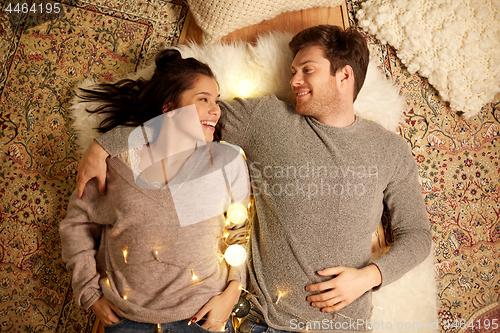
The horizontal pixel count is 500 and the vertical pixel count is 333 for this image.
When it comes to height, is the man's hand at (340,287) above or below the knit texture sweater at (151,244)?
below

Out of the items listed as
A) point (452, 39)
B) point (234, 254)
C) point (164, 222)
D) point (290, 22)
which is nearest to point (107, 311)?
point (164, 222)

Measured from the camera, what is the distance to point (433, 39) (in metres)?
1.53

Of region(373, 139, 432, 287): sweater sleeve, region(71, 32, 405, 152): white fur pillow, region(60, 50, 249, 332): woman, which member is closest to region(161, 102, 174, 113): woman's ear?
region(60, 50, 249, 332): woman

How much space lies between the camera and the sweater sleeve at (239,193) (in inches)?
52.0

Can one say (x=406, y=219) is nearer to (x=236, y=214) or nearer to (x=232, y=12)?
(x=236, y=214)

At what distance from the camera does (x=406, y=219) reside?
139cm

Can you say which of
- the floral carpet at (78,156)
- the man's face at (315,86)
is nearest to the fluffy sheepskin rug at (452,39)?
the floral carpet at (78,156)

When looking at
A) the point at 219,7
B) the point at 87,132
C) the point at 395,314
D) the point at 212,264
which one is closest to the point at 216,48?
the point at 219,7

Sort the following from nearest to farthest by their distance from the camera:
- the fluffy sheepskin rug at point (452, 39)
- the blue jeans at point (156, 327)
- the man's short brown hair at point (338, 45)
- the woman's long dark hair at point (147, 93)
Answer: the blue jeans at point (156, 327)
the woman's long dark hair at point (147, 93)
the man's short brown hair at point (338, 45)
the fluffy sheepskin rug at point (452, 39)

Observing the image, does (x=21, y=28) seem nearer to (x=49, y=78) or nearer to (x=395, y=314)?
(x=49, y=78)

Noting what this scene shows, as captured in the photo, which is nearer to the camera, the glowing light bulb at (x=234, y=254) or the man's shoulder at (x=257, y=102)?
the glowing light bulb at (x=234, y=254)

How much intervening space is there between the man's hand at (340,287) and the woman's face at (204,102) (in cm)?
69

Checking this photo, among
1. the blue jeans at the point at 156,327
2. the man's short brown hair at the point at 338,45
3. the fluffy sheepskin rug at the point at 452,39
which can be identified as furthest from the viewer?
the fluffy sheepskin rug at the point at 452,39

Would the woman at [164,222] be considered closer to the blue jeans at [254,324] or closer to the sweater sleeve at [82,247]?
the sweater sleeve at [82,247]
